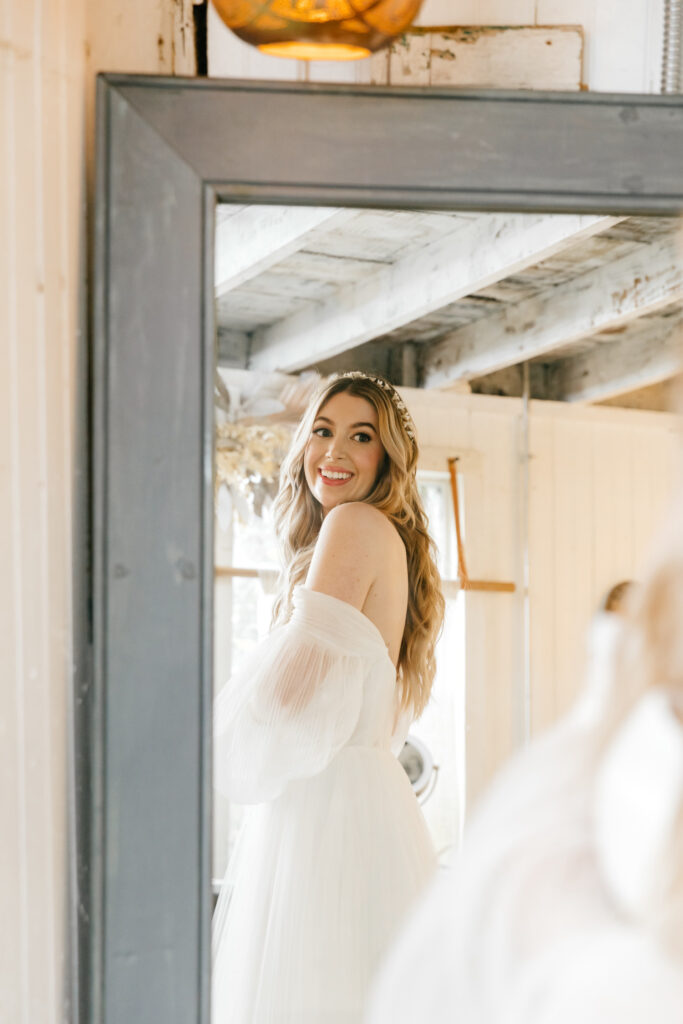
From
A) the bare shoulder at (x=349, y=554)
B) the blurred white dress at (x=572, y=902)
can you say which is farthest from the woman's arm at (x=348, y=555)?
the blurred white dress at (x=572, y=902)

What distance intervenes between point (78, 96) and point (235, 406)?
288 millimetres

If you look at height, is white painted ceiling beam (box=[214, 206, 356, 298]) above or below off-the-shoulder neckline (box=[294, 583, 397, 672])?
above

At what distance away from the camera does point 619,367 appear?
0.90 metres

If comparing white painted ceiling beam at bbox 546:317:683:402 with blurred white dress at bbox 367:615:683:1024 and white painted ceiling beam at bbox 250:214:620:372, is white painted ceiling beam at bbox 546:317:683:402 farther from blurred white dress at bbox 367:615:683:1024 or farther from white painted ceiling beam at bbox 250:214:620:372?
blurred white dress at bbox 367:615:683:1024

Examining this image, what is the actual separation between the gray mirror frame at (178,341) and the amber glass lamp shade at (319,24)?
42mm

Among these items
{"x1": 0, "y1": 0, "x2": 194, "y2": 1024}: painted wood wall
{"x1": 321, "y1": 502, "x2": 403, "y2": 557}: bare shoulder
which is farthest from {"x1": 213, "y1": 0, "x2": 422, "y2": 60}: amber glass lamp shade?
{"x1": 321, "y1": 502, "x2": 403, "y2": 557}: bare shoulder

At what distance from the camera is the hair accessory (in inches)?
35.7

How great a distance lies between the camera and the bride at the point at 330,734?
0.88 meters

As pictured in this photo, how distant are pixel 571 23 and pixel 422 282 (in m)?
0.28

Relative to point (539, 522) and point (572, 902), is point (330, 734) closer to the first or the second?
point (539, 522)

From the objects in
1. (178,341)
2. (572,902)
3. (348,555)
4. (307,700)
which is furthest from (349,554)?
(572,902)

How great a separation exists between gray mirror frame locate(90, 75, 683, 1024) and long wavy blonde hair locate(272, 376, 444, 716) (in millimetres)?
70

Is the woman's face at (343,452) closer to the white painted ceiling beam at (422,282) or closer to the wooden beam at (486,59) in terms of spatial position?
the white painted ceiling beam at (422,282)

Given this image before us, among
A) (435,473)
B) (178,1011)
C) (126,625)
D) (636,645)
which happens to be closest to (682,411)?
(435,473)
